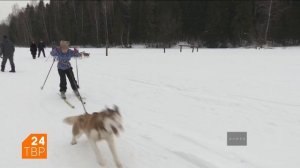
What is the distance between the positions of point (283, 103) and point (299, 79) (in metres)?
3.29

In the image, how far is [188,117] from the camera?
6.08 m

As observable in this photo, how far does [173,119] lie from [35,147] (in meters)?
2.79

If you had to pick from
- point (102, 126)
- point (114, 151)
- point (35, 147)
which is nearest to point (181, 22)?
point (35, 147)

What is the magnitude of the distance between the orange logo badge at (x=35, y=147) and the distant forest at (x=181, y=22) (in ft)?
73.6

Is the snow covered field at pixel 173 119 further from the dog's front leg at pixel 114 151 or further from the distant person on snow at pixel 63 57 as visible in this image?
the distant person on snow at pixel 63 57

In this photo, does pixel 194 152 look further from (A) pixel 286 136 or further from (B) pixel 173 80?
(B) pixel 173 80

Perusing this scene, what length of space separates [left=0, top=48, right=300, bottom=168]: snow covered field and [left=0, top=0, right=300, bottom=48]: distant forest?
18692mm

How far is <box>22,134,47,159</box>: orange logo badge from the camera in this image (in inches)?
171

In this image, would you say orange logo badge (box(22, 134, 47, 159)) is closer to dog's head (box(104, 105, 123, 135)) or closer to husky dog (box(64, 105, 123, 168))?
husky dog (box(64, 105, 123, 168))

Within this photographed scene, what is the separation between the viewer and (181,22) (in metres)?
41.7

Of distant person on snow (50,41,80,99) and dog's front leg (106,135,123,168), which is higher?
distant person on snow (50,41,80,99)

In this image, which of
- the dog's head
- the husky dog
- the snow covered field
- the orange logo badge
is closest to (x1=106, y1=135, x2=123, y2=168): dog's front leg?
the husky dog

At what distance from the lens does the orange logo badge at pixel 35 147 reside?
434 cm

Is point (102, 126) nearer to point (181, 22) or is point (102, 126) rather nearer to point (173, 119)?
point (173, 119)
